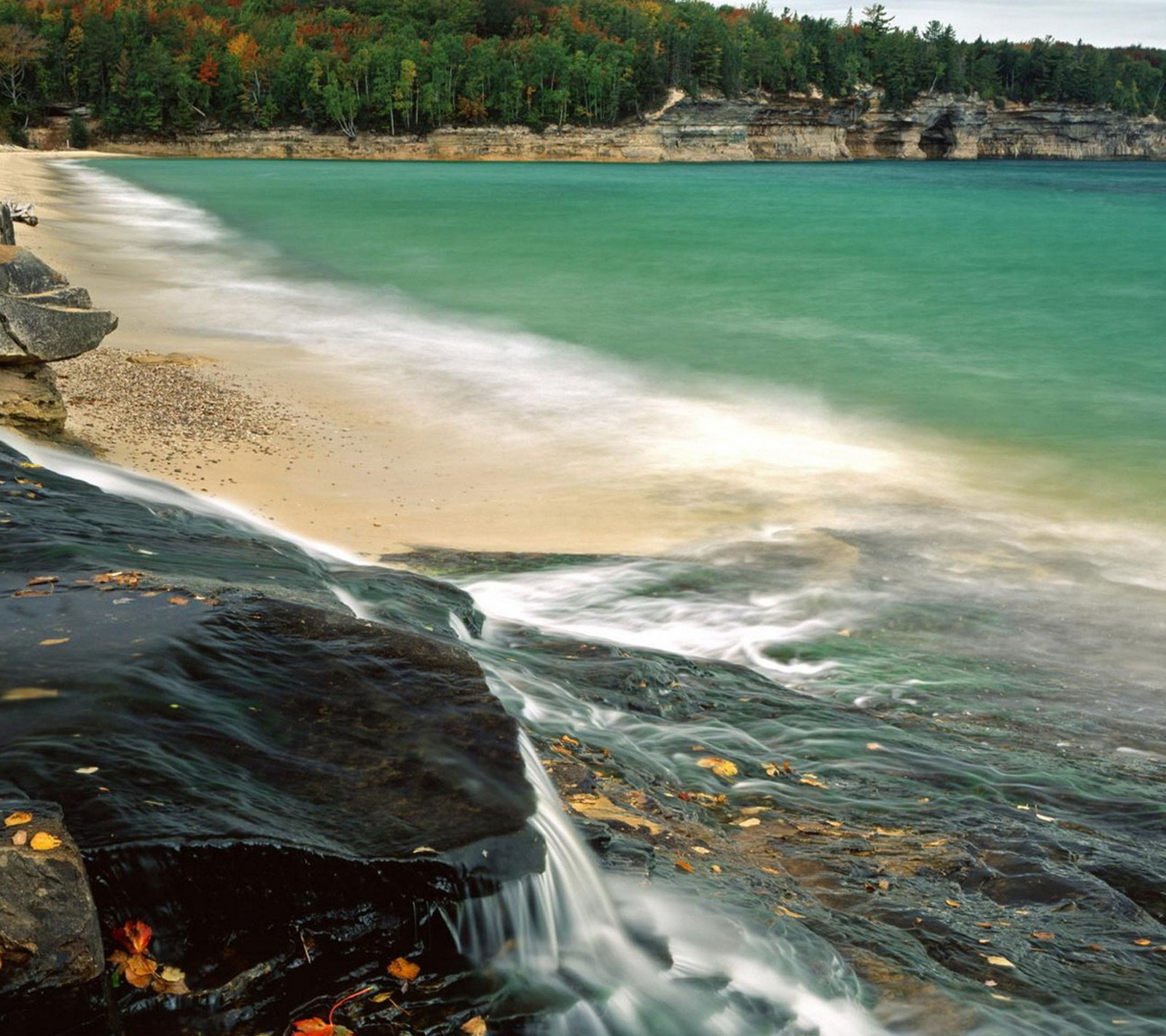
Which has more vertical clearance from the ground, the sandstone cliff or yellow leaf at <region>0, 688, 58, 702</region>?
the sandstone cliff

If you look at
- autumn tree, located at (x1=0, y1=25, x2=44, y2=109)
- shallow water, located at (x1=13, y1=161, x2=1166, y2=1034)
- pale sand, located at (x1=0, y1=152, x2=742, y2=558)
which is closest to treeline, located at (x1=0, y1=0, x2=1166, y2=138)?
autumn tree, located at (x1=0, y1=25, x2=44, y2=109)

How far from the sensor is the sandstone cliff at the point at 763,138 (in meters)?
110

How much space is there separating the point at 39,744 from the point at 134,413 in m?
8.78

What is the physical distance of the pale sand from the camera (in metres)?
9.92

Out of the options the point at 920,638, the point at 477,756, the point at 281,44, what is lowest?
the point at 920,638

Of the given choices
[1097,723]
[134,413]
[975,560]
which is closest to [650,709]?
[1097,723]

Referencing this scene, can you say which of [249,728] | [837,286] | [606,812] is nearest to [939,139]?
[837,286]

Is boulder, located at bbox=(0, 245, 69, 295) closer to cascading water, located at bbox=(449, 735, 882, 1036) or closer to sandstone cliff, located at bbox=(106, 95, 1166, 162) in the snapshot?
cascading water, located at bbox=(449, 735, 882, 1036)

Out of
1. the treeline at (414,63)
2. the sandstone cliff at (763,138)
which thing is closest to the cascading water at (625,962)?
the treeline at (414,63)

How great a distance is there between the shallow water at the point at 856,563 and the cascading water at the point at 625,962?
0.17 m

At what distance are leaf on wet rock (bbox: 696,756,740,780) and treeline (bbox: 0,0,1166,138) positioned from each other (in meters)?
106

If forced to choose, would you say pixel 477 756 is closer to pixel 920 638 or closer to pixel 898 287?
pixel 920 638

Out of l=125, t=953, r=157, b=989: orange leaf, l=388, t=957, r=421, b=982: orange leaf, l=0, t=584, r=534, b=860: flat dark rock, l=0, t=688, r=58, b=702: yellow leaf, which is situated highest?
l=0, t=688, r=58, b=702: yellow leaf

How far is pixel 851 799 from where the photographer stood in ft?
17.4
